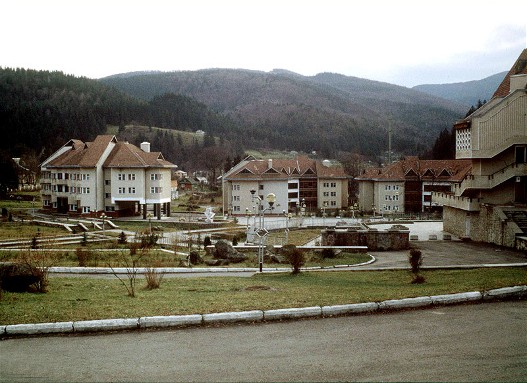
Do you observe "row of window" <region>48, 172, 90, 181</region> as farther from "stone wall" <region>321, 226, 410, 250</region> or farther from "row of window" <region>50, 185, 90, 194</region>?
"stone wall" <region>321, 226, 410, 250</region>

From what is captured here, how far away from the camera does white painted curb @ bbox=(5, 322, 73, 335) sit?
9.27 meters

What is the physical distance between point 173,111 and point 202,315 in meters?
193

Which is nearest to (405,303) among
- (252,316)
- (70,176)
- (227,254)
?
(252,316)

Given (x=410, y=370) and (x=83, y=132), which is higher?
(x=83, y=132)

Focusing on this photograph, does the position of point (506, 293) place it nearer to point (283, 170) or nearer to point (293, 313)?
point (293, 313)

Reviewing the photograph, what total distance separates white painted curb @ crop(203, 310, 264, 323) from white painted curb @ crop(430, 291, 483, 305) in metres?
3.96

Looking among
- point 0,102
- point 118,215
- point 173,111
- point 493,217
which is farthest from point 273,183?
point 173,111

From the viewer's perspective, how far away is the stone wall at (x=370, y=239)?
3095 cm

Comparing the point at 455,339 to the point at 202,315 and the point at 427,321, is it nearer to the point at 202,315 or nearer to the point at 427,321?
the point at 427,321

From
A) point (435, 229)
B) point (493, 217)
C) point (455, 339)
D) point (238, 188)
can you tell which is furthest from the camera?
point (238, 188)

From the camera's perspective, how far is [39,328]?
30.8 feet

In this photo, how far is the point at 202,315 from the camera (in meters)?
10.1

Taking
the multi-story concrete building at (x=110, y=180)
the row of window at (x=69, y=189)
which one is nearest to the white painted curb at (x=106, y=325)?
the multi-story concrete building at (x=110, y=180)

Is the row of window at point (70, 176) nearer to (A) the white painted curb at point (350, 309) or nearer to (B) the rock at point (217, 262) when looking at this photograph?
(B) the rock at point (217, 262)
